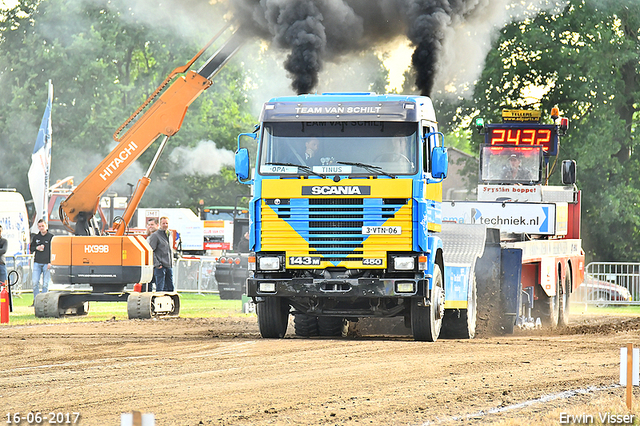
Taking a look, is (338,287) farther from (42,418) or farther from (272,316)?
(42,418)

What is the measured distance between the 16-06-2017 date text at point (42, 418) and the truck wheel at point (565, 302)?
14.5 metres

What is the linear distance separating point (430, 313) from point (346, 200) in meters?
2.05

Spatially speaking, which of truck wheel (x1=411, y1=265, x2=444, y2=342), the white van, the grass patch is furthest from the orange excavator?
the white van

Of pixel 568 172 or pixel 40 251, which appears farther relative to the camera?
pixel 40 251

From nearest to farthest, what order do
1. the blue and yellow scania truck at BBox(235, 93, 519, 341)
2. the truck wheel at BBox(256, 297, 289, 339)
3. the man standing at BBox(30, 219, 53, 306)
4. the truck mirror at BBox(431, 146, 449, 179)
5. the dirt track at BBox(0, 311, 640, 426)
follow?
the dirt track at BBox(0, 311, 640, 426) → the blue and yellow scania truck at BBox(235, 93, 519, 341) → the truck mirror at BBox(431, 146, 449, 179) → the truck wheel at BBox(256, 297, 289, 339) → the man standing at BBox(30, 219, 53, 306)

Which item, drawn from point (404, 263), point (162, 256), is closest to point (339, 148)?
point (404, 263)

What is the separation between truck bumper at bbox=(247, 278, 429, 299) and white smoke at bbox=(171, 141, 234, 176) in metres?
45.6

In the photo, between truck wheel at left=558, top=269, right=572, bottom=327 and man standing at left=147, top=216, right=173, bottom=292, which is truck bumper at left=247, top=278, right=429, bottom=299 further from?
truck wheel at left=558, top=269, right=572, bottom=327

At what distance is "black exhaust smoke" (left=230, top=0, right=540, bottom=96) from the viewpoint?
768 inches

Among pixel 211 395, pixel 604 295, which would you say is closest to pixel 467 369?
pixel 211 395

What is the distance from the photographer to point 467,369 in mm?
11625

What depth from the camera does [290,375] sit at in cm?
1098

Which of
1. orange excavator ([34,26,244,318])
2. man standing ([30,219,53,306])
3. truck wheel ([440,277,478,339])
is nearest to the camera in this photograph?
truck wheel ([440,277,478,339])

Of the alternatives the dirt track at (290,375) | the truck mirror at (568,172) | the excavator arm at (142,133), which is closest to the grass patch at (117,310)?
the excavator arm at (142,133)
